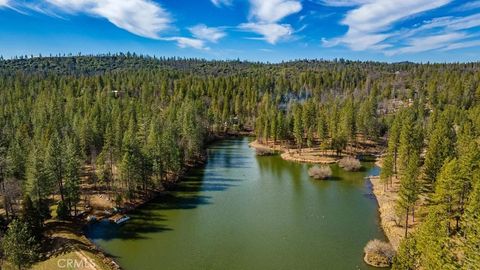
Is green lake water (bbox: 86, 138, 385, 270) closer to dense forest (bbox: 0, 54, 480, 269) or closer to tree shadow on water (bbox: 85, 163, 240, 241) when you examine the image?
tree shadow on water (bbox: 85, 163, 240, 241)

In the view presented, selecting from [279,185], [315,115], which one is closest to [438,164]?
[279,185]

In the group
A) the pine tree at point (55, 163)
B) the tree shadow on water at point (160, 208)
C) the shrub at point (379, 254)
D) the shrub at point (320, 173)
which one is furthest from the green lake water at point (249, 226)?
the pine tree at point (55, 163)

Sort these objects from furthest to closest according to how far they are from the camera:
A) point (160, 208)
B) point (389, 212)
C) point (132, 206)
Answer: point (160, 208) < point (132, 206) < point (389, 212)

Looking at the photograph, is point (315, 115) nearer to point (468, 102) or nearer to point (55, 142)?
point (468, 102)

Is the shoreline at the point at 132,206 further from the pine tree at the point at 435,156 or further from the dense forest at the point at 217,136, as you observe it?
the pine tree at the point at 435,156

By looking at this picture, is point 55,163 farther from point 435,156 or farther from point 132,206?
point 435,156

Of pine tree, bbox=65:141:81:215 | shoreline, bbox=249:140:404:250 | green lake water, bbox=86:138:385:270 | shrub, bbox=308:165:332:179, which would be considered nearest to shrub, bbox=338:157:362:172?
green lake water, bbox=86:138:385:270

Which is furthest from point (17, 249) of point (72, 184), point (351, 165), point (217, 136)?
point (217, 136)
